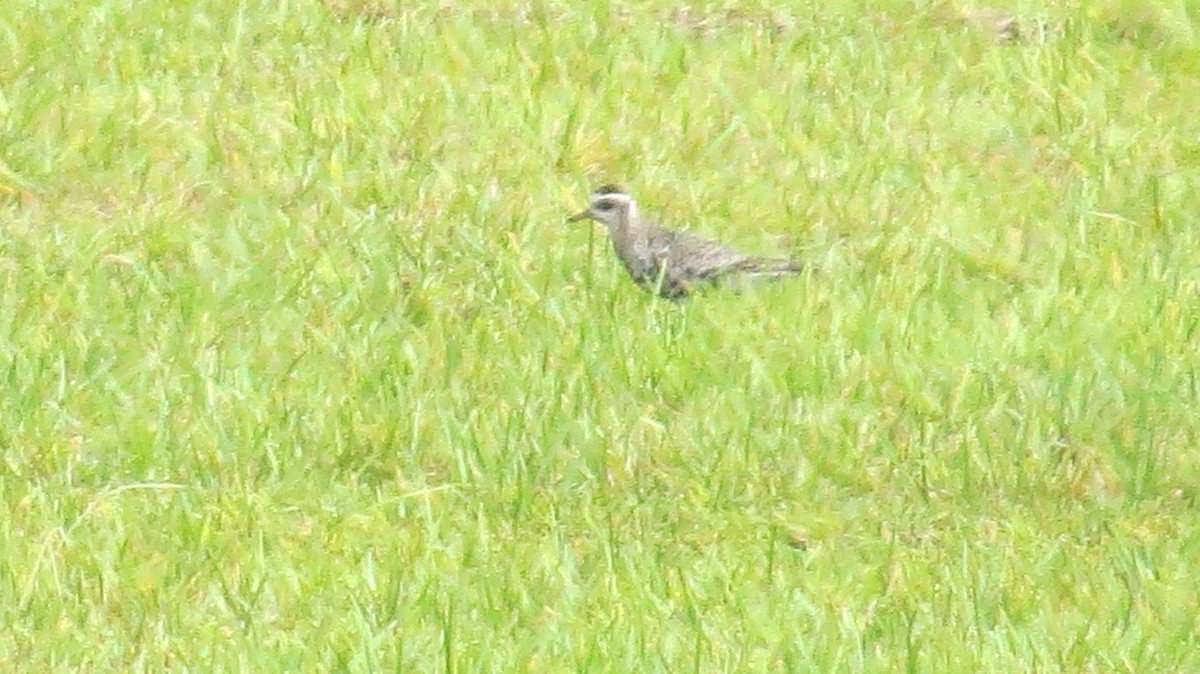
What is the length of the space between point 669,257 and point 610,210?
0.61 meters

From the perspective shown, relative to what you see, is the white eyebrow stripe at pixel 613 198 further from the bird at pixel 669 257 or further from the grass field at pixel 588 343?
the grass field at pixel 588 343

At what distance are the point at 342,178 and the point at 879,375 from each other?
2.47m

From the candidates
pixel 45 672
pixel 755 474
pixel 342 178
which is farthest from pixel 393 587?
pixel 342 178

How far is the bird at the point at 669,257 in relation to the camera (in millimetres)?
8969

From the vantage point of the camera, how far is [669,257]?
29.2 ft

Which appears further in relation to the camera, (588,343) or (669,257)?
(669,257)

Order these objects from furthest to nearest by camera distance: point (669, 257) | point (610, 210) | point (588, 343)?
point (610, 210) < point (669, 257) < point (588, 343)

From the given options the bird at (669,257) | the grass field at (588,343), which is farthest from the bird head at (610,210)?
the grass field at (588,343)

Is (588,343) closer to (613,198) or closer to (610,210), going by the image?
(610,210)

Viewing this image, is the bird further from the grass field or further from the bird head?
the grass field

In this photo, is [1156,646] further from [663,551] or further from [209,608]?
[209,608]

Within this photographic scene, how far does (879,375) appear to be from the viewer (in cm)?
830

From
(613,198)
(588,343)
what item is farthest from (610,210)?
(588,343)

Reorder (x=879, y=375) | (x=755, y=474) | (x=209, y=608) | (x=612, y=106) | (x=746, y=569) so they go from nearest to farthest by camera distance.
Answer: (x=209, y=608)
(x=746, y=569)
(x=755, y=474)
(x=879, y=375)
(x=612, y=106)
